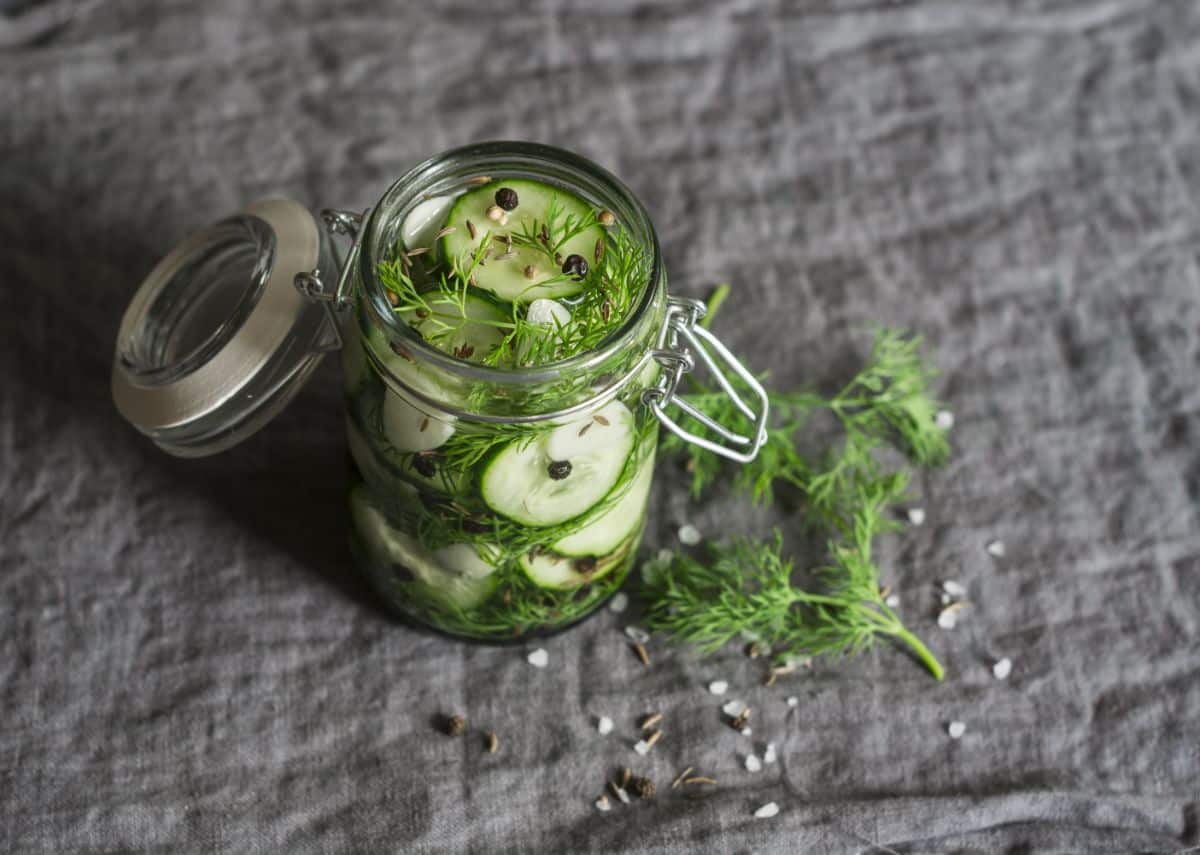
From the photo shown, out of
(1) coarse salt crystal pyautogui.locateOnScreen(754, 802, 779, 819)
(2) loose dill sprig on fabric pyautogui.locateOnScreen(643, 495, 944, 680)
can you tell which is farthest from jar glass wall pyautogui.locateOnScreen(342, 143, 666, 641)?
(1) coarse salt crystal pyautogui.locateOnScreen(754, 802, 779, 819)

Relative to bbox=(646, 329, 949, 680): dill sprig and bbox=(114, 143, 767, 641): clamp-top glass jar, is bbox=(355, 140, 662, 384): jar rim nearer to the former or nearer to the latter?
bbox=(114, 143, 767, 641): clamp-top glass jar

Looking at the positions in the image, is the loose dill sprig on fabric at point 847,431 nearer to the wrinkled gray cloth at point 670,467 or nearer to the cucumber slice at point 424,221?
the wrinkled gray cloth at point 670,467

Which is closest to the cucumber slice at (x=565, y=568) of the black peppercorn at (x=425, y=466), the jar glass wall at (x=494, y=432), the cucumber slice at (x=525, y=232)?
the jar glass wall at (x=494, y=432)

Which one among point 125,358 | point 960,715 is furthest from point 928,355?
point 125,358

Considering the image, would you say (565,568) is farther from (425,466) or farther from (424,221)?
(424,221)

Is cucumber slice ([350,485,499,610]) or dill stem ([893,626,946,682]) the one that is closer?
cucumber slice ([350,485,499,610])

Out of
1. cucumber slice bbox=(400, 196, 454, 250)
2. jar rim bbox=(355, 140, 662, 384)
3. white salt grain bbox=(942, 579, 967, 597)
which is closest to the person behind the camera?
jar rim bbox=(355, 140, 662, 384)

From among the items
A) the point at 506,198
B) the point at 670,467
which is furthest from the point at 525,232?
the point at 670,467
